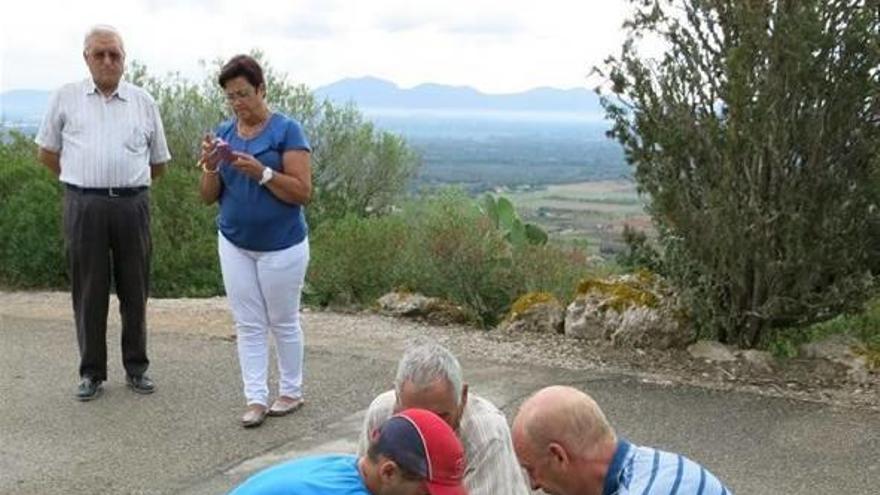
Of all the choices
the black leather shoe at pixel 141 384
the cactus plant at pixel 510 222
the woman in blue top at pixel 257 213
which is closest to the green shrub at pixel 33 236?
the cactus plant at pixel 510 222

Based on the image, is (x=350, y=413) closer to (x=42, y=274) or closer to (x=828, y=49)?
(x=828, y=49)

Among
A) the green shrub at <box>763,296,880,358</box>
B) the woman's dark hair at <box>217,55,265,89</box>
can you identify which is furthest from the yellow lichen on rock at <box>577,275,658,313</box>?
the woman's dark hair at <box>217,55,265,89</box>

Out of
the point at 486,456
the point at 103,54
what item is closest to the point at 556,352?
the point at 103,54

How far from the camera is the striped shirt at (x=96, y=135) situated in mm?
6184

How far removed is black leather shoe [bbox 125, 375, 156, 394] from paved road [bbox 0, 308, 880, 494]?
54 mm

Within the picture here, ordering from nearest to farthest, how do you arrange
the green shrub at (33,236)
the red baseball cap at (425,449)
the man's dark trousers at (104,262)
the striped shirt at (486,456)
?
the red baseball cap at (425,449) → the striped shirt at (486,456) → the man's dark trousers at (104,262) → the green shrub at (33,236)

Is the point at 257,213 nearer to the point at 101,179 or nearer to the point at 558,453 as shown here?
the point at 101,179

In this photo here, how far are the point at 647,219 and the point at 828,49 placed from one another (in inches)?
63.1

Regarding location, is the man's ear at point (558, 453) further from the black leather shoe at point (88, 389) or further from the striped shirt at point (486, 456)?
the black leather shoe at point (88, 389)

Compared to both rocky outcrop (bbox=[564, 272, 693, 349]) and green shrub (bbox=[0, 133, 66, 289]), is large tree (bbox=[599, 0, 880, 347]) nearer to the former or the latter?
rocky outcrop (bbox=[564, 272, 693, 349])

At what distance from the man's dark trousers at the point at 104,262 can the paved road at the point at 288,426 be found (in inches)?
12.0

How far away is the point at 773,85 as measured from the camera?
6461mm

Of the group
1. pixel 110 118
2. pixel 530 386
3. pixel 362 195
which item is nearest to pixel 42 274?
pixel 110 118

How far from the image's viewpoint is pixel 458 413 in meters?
3.45
